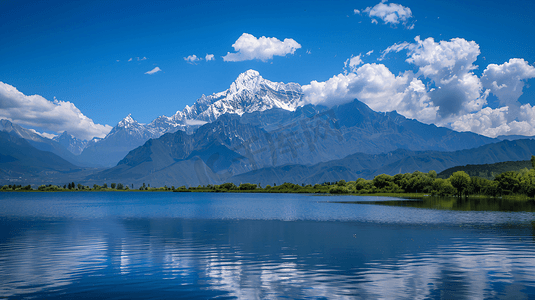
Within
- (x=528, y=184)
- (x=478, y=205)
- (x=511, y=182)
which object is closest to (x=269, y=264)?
(x=478, y=205)

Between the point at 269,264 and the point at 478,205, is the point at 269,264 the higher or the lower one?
the higher one

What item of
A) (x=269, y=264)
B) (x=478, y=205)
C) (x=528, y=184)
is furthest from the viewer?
(x=528, y=184)

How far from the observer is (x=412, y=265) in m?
33.9

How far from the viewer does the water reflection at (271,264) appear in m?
25.7

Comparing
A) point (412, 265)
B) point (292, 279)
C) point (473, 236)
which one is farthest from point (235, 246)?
point (473, 236)

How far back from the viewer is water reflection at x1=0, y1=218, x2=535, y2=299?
25.7 metres

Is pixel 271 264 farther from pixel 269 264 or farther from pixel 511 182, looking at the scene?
pixel 511 182

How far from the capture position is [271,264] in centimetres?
3422

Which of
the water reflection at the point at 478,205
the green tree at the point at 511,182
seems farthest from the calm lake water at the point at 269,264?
the green tree at the point at 511,182

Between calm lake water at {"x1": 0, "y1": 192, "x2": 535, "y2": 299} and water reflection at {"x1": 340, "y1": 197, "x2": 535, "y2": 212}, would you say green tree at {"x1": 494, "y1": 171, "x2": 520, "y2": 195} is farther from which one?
calm lake water at {"x1": 0, "y1": 192, "x2": 535, "y2": 299}

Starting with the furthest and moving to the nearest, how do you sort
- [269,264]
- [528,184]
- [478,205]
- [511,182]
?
1. [511,182]
2. [528,184]
3. [478,205]
4. [269,264]

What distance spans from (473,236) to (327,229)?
22.4 metres

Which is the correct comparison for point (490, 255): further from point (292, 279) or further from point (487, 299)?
point (292, 279)

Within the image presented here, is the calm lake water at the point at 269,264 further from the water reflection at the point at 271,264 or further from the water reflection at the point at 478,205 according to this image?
the water reflection at the point at 478,205
